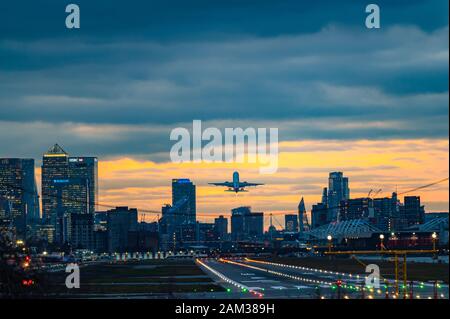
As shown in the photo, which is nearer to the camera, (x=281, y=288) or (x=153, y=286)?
(x=281, y=288)
